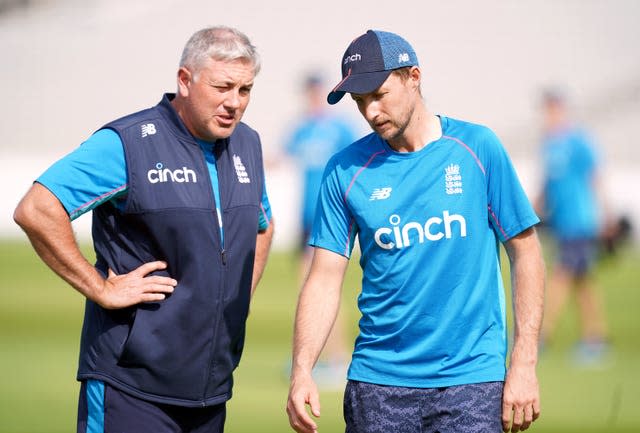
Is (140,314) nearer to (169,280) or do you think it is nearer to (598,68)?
(169,280)

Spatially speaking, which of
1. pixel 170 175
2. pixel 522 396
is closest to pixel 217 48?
pixel 170 175

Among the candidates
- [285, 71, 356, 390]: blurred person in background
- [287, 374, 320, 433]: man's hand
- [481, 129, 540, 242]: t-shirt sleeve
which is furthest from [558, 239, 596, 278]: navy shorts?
[287, 374, 320, 433]: man's hand

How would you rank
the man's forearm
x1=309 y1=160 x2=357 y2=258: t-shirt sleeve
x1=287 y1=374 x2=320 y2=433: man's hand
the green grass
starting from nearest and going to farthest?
1. x1=287 y1=374 x2=320 y2=433: man's hand
2. x1=309 y1=160 x2=357 y2=258: t-shirt sleeve
3. the man's forearm
4. the green grass

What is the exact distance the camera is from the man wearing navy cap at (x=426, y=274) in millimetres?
4617

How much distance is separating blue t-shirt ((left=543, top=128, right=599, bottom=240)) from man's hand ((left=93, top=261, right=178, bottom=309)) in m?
8.43

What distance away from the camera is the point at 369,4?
40.6 m

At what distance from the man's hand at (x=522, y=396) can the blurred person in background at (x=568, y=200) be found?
7686mm

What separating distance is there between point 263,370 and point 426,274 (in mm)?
Answer: 6482

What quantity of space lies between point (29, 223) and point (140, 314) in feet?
2.02

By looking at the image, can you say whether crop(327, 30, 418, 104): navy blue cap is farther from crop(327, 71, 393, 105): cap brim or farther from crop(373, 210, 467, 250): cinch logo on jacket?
crop(373, 210, 467, 250): cinch logo on jacket

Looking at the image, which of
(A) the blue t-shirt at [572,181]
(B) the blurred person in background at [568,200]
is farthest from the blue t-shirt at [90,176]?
(A) the blue t-shirt at [572,181]

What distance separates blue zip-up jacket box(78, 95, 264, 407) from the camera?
4.76 meters

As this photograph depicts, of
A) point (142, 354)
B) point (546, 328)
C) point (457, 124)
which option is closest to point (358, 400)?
point (142, 354)

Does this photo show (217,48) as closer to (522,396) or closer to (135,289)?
(135,289)
